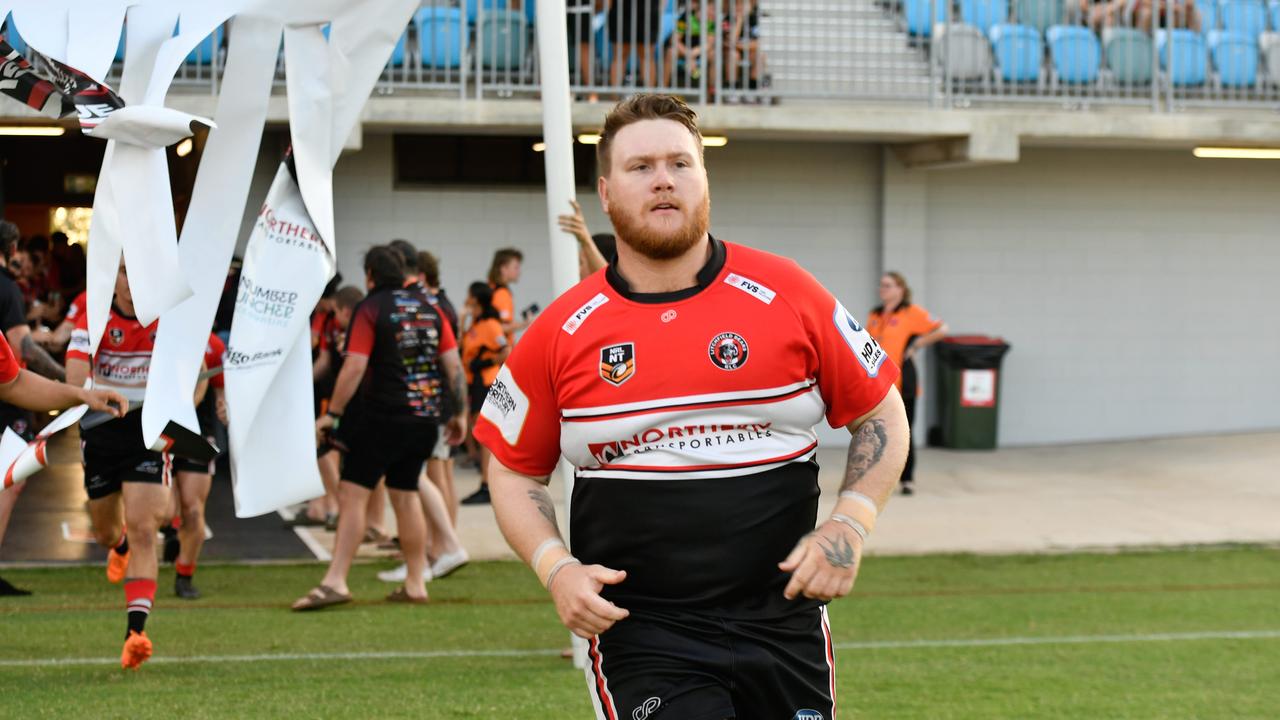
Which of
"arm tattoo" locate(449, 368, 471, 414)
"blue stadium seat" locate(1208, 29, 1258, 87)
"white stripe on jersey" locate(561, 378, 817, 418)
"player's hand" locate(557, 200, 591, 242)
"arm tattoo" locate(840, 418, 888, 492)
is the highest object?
"blue stadium seat" locate(1208, 29, 1258, 87)

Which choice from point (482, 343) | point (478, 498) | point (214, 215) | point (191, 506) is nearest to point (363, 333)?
point (191, 506)

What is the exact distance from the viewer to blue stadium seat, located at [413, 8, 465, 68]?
676 inches

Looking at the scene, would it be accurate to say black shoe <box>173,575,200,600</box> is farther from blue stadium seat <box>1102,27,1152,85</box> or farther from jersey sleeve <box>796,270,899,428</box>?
blue stadium seat <box>1102,27,1152,85</box>

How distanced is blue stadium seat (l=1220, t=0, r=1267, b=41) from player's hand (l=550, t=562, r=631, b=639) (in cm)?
1831

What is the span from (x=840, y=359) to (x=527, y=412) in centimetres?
72

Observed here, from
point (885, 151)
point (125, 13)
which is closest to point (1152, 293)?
point (885, 151)

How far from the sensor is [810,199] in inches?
758

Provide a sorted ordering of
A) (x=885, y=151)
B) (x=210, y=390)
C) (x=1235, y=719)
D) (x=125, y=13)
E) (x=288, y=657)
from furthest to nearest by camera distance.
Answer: (x=885, y=151) < (x=210, y=390) < (x=288, y=657) < (x=1235, y=719) < (x=125, y=13)

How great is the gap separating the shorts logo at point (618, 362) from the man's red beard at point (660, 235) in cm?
22

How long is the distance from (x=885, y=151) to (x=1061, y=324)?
3178mm

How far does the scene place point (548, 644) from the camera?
8344 millimetres

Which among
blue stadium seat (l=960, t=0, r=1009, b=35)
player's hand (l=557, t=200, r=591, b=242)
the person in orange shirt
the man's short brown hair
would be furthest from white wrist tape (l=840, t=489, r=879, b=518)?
blue stadium seat (l=960, t=0, r=1009, b=35)

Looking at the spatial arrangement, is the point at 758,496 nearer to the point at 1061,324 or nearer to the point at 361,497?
the point at 361,497

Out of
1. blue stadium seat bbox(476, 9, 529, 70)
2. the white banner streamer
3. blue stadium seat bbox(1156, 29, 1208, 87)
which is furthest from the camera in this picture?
blue stadium seat bbox(1156, 29, 1208, 87)
